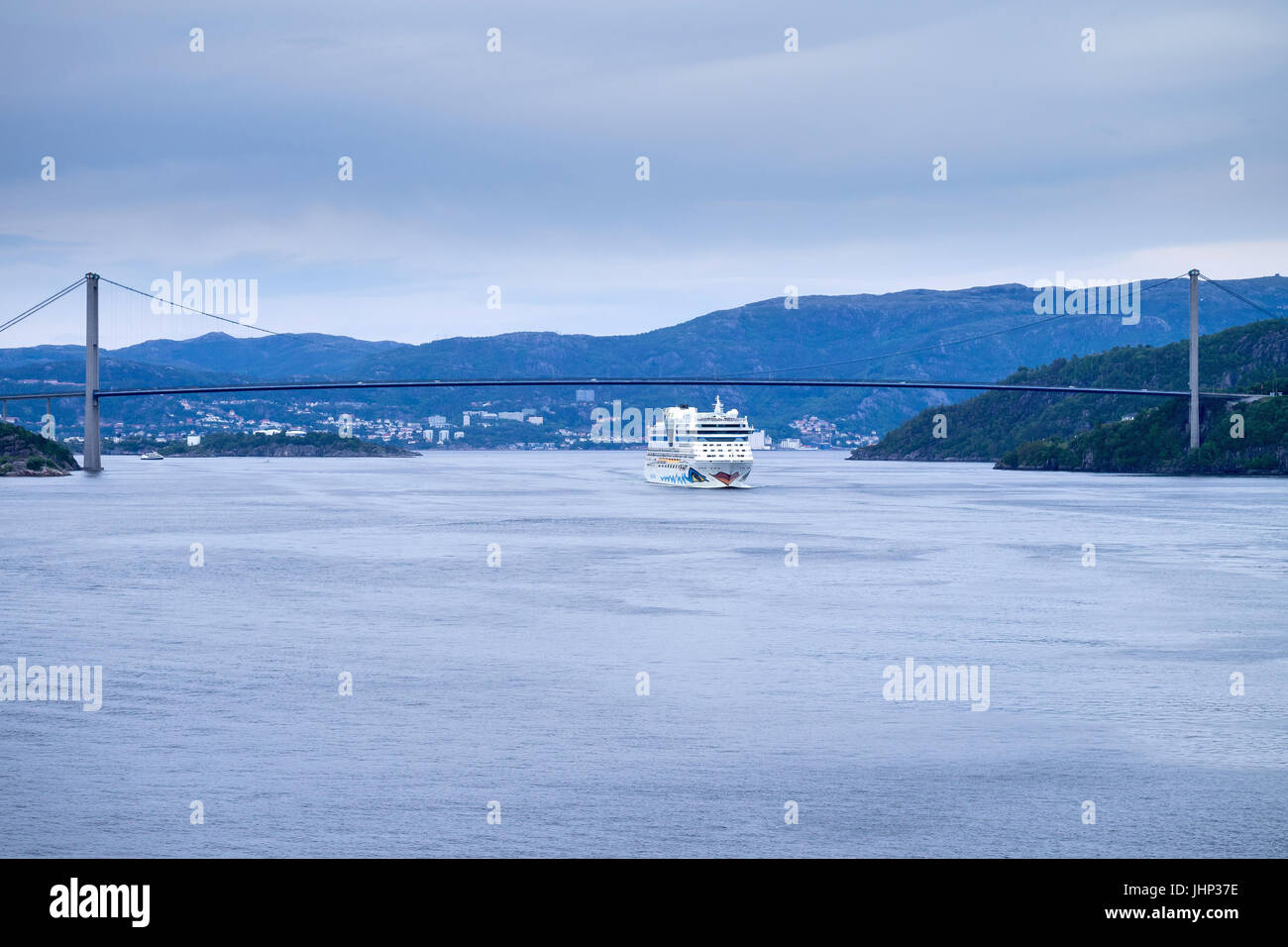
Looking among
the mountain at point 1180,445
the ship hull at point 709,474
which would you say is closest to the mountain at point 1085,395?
the mountain at point 1180,445

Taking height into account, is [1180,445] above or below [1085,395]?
below

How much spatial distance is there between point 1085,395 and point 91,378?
7926 cm

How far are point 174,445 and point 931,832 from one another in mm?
147695

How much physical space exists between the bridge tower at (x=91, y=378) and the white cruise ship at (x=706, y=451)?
3226 cm

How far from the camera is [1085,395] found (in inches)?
4594

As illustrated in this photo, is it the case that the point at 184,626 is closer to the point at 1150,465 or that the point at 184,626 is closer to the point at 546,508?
the point at 546,508

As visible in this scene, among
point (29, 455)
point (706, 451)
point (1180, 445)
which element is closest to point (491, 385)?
point (706, 451)

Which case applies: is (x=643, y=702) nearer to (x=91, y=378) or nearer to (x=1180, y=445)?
(x=91, y=378)

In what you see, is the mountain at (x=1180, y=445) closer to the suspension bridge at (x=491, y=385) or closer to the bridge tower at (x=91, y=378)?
Answer: the suspension bridge at (x=491, y=385)

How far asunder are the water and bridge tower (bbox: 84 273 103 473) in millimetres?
48083

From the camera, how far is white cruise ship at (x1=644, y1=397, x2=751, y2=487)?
67.0 metres

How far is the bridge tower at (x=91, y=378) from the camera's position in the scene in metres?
76.3
